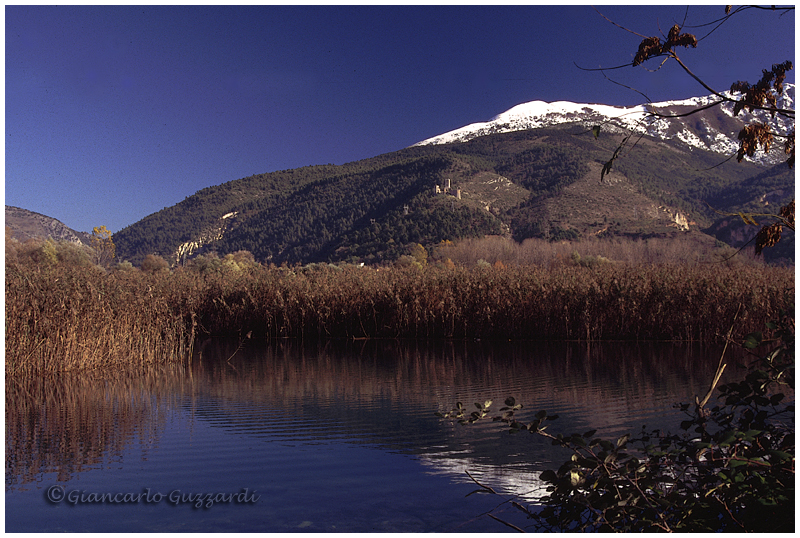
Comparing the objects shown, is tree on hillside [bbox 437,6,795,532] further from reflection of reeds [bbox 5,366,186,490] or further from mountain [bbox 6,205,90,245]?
mountain [bbox 6,205,90,245]

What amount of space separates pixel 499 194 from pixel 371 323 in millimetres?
60621

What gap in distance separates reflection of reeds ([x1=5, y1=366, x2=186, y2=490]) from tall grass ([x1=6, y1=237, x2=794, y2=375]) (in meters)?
0.83

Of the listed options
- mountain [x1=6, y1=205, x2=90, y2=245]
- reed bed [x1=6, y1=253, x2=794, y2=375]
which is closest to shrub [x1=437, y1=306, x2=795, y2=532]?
reed bed [x1=6, y1=253, x2=794, y2=375]

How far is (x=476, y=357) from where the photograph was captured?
11992 millimetres

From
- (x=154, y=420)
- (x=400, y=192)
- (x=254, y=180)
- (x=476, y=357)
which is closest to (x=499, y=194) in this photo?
(x=400, y=192)

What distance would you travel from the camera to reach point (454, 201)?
7006cm

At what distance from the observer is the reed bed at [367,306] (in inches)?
398

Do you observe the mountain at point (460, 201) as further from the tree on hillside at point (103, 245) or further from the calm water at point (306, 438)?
the calm water at point (306, 438)

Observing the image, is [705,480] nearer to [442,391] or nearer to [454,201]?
[442,391]

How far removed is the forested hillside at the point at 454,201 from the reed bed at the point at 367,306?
4079 cm

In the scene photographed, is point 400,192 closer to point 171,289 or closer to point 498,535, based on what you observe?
point 171,289

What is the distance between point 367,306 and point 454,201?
55.0 metres

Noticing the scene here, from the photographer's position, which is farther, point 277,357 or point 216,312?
point 216,312

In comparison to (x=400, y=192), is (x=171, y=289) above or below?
below
